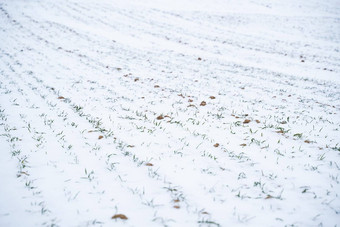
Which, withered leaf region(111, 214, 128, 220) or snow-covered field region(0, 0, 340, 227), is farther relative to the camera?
snow-covered field region(0, 0, 340, 227)

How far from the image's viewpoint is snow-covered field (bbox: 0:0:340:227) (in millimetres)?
2461

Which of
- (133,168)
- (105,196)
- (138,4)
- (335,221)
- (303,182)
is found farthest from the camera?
(138,4)

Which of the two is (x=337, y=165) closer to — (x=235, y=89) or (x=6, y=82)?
(x=235, y=89)

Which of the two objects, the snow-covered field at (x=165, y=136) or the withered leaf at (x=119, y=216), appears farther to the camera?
the snow-covered field at (x=165, y=136)

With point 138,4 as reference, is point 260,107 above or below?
below

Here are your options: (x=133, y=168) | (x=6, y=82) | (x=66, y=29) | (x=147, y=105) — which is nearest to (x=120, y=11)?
(x=66, y=29)

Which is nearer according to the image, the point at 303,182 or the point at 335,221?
the point at 335,221

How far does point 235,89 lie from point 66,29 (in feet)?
37.5

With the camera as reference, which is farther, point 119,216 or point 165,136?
point 165,136

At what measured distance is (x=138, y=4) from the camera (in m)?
21.8

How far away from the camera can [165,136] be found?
3928 mm

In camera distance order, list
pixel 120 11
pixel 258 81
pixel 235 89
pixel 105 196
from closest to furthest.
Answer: pixel 105 196 < pixel 235 89 < pixel 258 81 < pixel 120 11

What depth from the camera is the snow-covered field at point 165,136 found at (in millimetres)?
2461

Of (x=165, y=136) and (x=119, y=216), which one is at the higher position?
(x=165, y=136)
